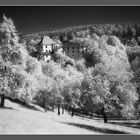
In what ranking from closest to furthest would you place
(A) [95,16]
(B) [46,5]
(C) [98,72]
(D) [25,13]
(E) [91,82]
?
(B) [46,5], (D) [25,13], (A) [95,16], (E) [91,82], (C) [98,72]

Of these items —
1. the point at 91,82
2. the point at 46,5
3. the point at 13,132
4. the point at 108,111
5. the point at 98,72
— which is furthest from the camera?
the point at 98,72

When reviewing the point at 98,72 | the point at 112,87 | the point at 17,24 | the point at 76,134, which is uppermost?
the point at 17,24

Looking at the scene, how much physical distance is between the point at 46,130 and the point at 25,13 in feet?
21.1

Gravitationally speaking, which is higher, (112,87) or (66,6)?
(66,6)

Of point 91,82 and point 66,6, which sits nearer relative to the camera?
point 66,6

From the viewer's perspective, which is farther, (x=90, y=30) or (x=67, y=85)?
(x=67, y=85)

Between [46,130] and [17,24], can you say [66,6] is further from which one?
[46,130]

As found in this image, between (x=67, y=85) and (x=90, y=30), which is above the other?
(x=90, y=30)

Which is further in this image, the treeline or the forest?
the treeline

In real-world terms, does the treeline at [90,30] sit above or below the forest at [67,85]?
above

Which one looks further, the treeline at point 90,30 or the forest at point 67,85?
the treeline at point 90,30

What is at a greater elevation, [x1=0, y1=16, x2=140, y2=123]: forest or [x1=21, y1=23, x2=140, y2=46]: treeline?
[x1=21, y1=23, x2=140, y2=46]: treeline

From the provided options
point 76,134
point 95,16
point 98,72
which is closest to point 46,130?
point 76,134

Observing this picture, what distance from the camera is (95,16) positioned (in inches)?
525
